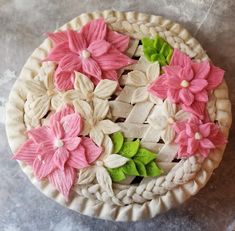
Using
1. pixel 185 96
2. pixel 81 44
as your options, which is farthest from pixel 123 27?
pixel 185 96

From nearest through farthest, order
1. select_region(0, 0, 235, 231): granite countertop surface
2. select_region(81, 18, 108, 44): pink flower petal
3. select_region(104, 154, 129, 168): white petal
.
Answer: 1. select_region(104, 154, 129, 168): white petal
2. select_region(81, 18, 108, 44): pink flower petal
3. select_region(0, 0, 235, 231): granite countertop surface

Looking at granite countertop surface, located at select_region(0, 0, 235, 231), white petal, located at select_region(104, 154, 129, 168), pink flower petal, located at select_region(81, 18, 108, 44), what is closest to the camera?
white petal, located at select_region(104, 154, 129, 168)

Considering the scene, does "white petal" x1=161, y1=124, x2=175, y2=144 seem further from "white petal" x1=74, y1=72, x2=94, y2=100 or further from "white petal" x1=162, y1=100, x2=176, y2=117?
"white petal" x1=74, y1=72, x2=94, y2=100

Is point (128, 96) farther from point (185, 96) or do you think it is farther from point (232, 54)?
point (232, 54)

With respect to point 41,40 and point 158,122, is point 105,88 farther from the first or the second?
point 41,40

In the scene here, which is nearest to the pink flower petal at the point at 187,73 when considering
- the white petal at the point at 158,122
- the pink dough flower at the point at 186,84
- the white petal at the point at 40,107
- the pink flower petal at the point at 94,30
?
the pink dough flower at the point at 186,84

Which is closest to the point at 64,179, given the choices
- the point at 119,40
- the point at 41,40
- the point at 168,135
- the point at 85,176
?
the point at 85,176

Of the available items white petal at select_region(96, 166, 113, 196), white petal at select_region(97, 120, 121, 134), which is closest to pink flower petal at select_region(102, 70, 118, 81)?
white petal at select_region(97, 120, 121, 134)
